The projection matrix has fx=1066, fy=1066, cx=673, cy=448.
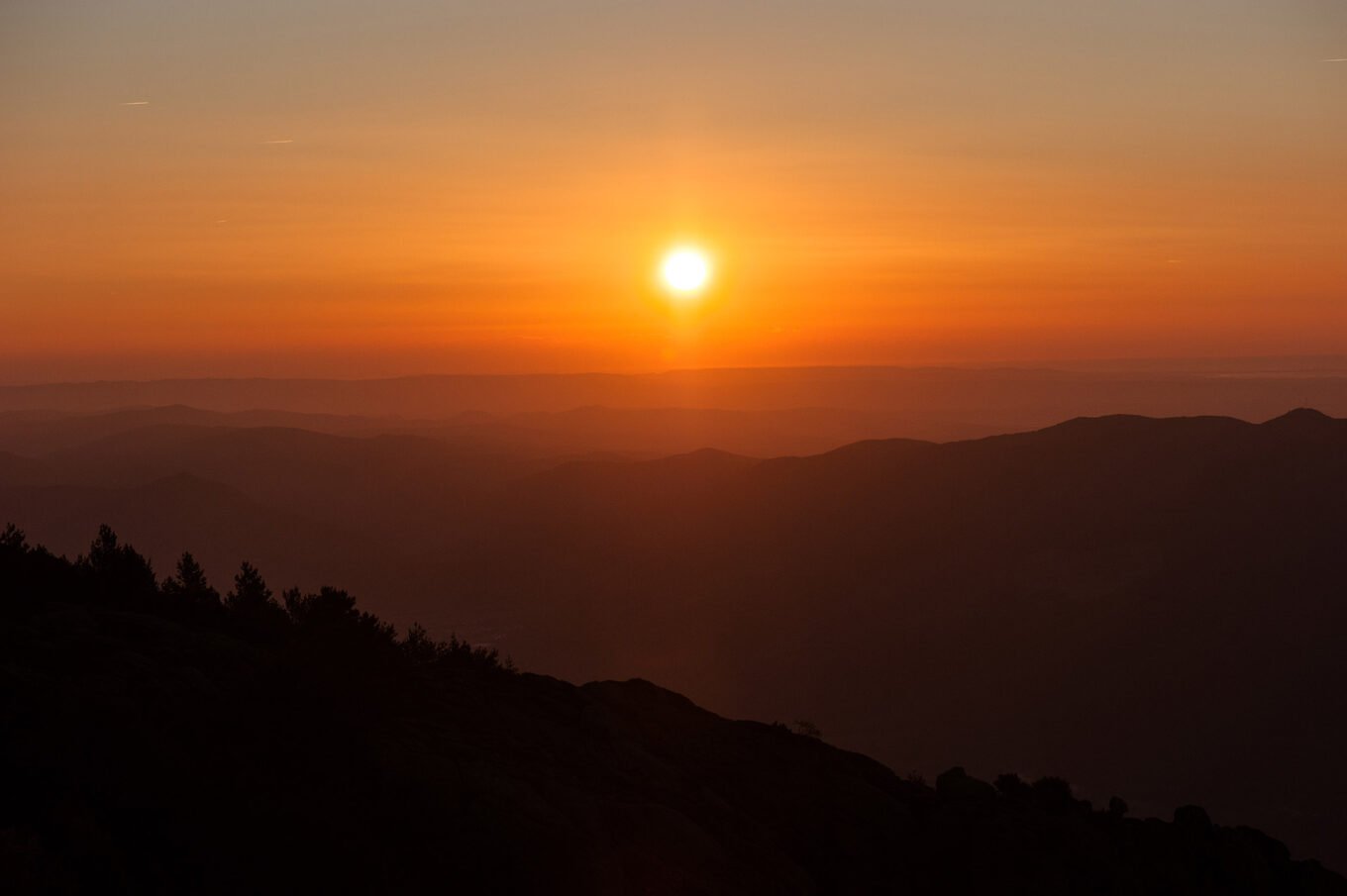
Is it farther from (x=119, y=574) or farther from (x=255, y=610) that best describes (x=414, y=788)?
(x=255, y=610)

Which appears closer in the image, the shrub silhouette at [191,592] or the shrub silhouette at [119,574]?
the shrub silhouette at [119,574]

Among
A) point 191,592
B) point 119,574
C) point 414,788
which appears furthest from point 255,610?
point 414,788

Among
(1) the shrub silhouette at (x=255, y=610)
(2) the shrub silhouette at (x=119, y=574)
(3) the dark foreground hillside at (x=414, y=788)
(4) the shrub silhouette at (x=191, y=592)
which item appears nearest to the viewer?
(3) the dark foreground hillside at (x=414, y=788)

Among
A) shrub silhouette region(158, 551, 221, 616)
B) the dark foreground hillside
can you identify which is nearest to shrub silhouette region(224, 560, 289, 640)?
the dark foreground hillside

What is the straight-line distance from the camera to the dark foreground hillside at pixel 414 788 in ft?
76.3

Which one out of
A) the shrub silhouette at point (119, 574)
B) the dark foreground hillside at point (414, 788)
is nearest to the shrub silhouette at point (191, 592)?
the dark foreground hillside at point (414, 788)

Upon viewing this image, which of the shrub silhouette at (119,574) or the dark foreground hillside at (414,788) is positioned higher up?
the shrub silhouette at (119,574)

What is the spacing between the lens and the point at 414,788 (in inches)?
1090

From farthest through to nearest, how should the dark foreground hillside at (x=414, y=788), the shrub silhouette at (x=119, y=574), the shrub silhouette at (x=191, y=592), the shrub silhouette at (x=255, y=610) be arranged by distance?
1. the shrub silhouette at (x=255, y=610)
2. the shrub silhouette at (x=191, y=592)
3. the shrub silhouette at (x=119, y=574)
4. the dark foreground hillside at (x=414, y=788)

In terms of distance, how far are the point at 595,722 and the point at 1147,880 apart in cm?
2048

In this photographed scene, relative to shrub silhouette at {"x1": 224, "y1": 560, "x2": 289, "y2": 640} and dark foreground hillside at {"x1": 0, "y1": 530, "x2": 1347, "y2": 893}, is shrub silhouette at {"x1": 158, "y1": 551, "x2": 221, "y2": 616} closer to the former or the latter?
dark foreground hillside at {"x1": 0, "y1": 530, "x2": 1347, "y2": 893}

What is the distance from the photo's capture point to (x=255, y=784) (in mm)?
25531

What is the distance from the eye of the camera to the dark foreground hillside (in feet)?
76.3

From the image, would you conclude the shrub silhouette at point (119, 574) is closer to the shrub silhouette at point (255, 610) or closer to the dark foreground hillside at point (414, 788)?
the dark foreground hillside at point (414, 788)
